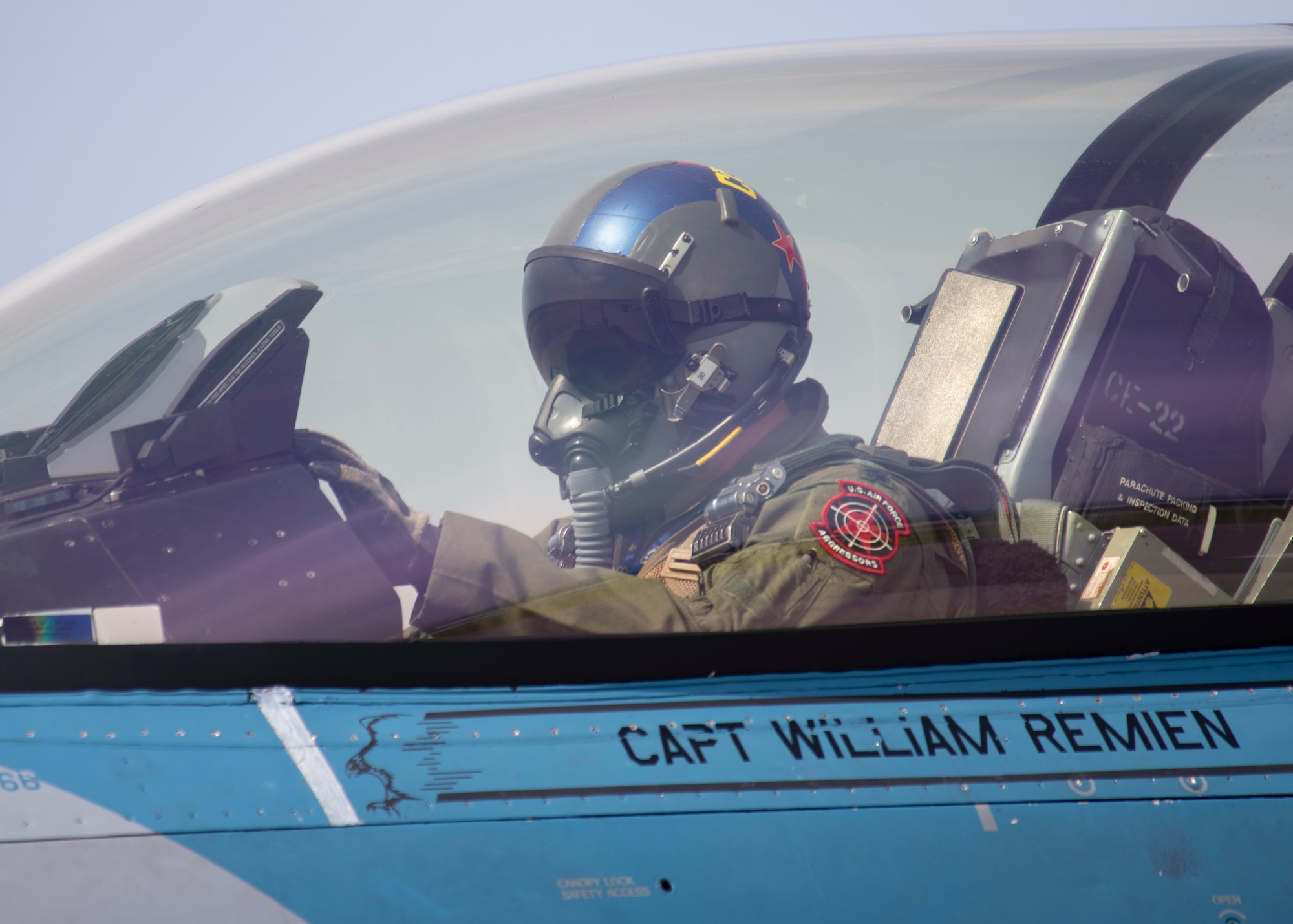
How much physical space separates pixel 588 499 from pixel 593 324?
0.34 meters

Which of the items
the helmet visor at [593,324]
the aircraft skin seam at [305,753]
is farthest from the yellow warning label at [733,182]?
the aircraft skin seam at [305,753]

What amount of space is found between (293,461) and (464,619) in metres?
0.41

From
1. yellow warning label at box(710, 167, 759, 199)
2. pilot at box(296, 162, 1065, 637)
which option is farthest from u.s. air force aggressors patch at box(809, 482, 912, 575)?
yellow warning label at box(710, 167, 759, 199)

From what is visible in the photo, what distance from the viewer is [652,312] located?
1.64 metres

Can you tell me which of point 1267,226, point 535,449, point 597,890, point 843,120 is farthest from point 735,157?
point 597,890

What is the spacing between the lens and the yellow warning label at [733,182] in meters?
1.74

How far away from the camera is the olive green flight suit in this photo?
1145 mm

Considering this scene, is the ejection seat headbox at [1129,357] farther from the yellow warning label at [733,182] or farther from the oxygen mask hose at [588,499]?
the oxygen mask hose at [588,499]

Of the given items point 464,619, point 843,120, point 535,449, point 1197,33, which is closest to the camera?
point 464,619

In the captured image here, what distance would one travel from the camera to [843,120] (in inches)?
68.2

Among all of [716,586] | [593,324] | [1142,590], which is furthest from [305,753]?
[1142,590]

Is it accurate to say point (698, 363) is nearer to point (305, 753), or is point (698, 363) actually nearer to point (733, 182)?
point (733, 182)

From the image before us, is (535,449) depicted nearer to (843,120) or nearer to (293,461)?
(293,461)

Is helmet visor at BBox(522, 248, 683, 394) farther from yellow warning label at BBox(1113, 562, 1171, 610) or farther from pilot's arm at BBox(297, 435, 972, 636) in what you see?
yellow warning label at BBox(1113, 562, 1171, 610)
